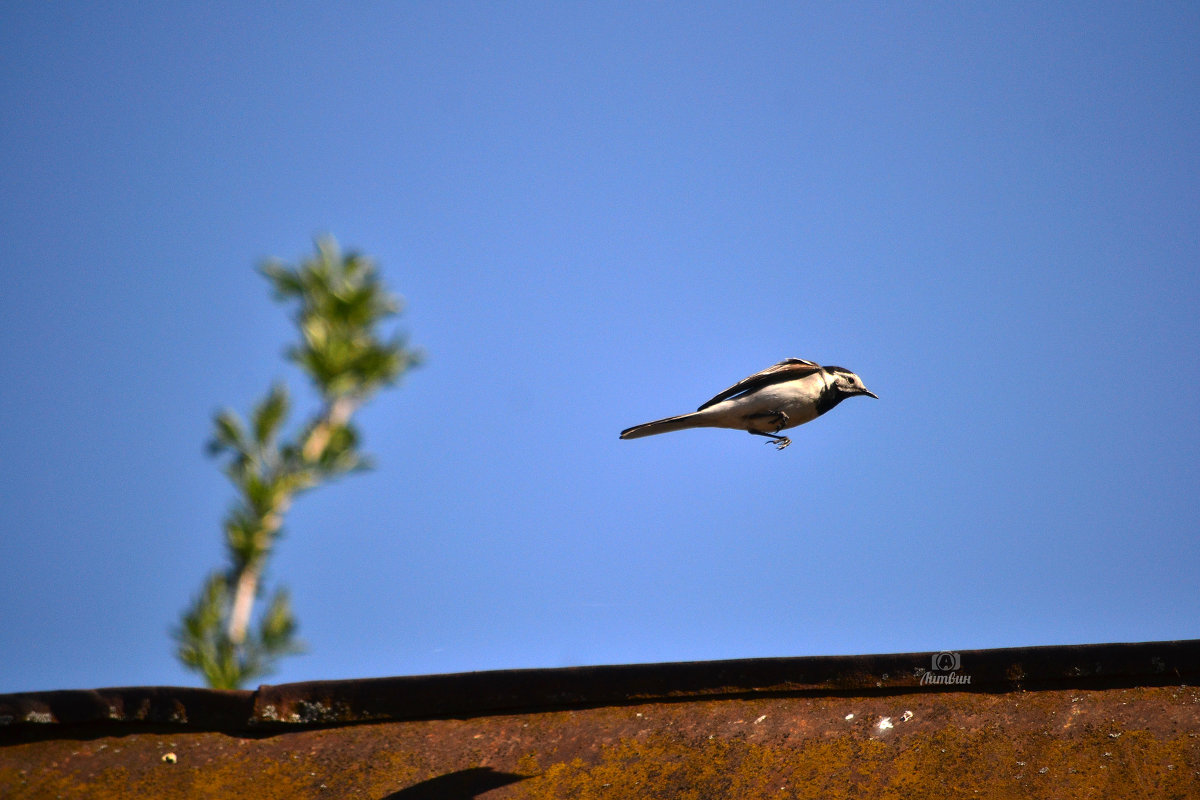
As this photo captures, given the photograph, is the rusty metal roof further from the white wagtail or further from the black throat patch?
the black throat patch

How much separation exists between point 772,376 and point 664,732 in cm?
388

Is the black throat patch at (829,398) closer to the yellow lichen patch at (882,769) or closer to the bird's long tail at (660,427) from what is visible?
the bird's long tail at (660,427)

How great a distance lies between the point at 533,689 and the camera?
501 cm

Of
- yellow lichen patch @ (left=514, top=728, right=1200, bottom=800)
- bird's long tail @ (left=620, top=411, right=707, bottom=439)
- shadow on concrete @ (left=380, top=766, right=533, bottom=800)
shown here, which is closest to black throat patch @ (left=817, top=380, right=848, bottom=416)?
bird's long tail @ (left=620, top=411, right=707, bottom=439)

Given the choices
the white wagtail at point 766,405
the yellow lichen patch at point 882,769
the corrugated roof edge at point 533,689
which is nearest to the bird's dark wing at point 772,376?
the white wagtail at point 766,405

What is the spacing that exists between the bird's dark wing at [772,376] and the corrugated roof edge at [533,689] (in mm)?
3167

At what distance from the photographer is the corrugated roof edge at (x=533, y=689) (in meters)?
4.62

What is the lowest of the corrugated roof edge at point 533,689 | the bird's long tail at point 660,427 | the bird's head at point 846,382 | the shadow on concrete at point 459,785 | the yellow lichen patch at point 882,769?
the yellow lichen patch at point 882,769

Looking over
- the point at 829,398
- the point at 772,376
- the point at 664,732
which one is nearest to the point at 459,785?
the point at 664,732

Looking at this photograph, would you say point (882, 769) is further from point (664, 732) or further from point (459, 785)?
point (459, 785)

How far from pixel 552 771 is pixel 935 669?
183 centimetres

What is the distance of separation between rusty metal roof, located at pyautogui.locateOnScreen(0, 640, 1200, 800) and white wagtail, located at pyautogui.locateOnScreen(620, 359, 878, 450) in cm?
286

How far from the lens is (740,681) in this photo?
487cm

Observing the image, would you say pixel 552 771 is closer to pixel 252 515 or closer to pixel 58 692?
pixel 58 692
